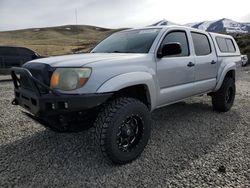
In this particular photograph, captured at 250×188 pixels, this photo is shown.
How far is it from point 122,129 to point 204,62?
8.36 ft

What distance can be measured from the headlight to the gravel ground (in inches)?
39.5

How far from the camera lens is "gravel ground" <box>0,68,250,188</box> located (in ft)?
10.6

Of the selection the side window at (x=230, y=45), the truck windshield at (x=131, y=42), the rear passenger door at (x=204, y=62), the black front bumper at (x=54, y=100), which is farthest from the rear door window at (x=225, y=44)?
the black front bumper at (x=54, y=100)

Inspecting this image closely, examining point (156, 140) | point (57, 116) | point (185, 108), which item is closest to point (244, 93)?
point (185, 108)

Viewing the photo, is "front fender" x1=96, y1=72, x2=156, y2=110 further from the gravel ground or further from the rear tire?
the rear tire

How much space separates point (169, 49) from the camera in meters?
4.17

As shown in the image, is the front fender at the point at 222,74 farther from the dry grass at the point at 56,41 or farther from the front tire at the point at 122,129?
the dry grass at the point at 56,41

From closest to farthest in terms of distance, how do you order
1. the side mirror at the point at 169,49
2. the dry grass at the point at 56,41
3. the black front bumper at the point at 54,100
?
the black front bumper at the point at 54,100, the side mirror at the point at 169,49, the dry grass at the point at 56,41

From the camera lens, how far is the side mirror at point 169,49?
13.5 feet

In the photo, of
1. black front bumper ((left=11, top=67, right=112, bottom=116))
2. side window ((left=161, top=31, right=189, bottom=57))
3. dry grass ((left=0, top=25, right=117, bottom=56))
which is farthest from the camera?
dry grass ((left=0, top=25, right=117, bottom=56))

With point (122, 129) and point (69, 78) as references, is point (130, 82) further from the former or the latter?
point (69, 78)

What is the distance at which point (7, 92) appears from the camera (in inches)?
353

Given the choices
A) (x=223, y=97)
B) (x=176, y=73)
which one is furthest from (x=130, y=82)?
(x=223, y=97)

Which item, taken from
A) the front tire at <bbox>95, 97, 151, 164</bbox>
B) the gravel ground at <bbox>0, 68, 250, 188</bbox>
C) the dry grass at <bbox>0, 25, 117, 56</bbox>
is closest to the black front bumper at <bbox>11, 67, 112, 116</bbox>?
the front tire at <bbox>95, 97, 151, 164</bbox>
